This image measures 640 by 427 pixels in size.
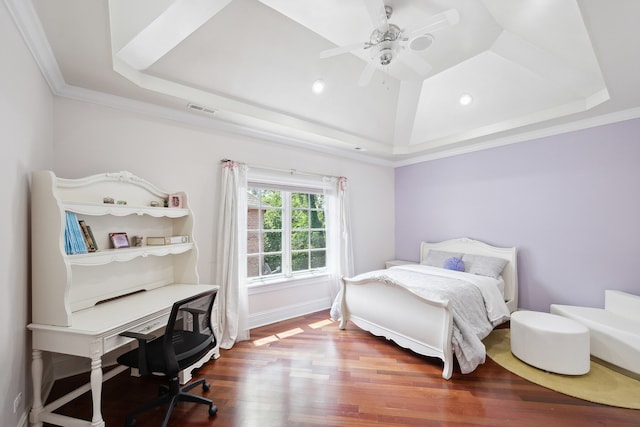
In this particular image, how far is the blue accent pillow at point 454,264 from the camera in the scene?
376cm

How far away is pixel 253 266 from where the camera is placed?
145 inches

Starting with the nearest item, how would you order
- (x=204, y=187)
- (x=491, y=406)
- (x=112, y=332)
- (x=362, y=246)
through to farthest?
(x=112, y=332) → (x=491, y=406) → (x=204, y=187) → (x=362, y=246)

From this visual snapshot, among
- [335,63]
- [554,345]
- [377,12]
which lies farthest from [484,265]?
[377,12]

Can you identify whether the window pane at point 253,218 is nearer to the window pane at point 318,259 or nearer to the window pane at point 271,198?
the window pane at point 271,198

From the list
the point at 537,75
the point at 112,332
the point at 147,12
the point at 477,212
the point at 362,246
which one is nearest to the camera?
the point at 112,332

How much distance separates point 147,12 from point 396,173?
14.5ft

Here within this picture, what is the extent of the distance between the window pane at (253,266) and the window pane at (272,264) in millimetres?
92

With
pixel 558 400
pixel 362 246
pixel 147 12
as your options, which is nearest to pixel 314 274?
pixel 362 246

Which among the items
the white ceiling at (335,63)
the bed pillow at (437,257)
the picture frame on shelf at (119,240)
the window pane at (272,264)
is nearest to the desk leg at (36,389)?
the picture frame on shelf at (119,240)

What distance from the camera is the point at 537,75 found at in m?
2.90

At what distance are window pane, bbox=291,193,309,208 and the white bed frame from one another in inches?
52.2

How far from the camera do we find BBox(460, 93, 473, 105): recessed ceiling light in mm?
3381

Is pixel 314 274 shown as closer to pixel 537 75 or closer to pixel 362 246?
pixel 362 246

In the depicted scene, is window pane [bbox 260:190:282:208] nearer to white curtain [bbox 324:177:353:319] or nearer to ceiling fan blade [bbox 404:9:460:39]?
white curtain [bbox 324:177:353:319]
